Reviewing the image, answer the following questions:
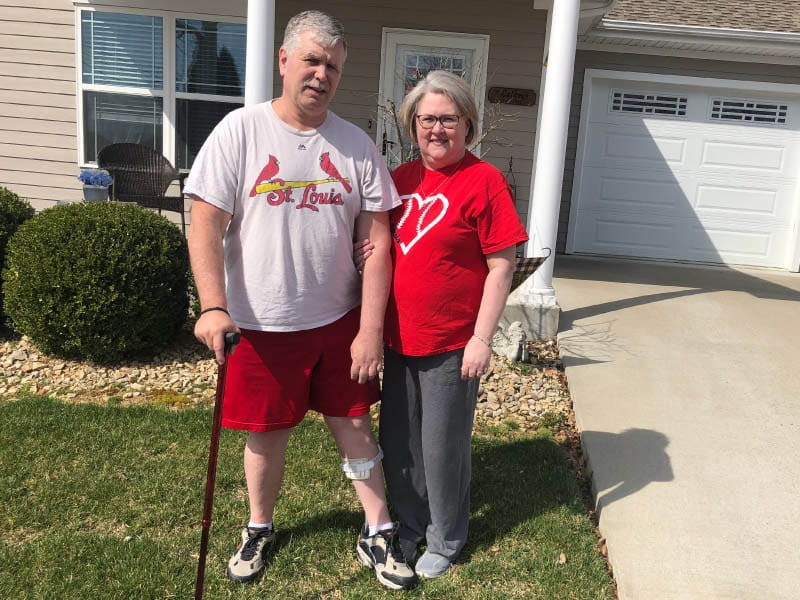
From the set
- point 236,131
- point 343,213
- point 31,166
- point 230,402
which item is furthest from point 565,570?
point 31,166

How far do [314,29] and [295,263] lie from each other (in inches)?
28.0

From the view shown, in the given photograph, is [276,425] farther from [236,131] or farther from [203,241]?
[236,131]

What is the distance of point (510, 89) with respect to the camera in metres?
7.27

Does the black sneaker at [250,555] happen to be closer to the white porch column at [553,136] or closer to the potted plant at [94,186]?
the white porch column at [553,136]

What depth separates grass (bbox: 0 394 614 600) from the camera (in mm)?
2514

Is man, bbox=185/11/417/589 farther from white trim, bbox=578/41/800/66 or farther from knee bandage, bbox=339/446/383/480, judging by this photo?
white trim, bbox=578/41/800/66

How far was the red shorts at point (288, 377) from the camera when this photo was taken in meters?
2.35

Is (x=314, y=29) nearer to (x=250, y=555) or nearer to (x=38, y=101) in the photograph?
(x=250, y=555)

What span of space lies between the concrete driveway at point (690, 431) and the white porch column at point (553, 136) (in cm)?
51

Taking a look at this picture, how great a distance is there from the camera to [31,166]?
24.8 ft

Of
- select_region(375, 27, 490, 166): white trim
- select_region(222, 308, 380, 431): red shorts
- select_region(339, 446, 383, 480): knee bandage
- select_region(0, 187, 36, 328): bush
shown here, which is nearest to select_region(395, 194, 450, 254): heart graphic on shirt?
select_region(222, 308, 380, 431): red shorts

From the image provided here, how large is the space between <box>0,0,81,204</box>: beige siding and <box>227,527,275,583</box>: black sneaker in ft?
20.1

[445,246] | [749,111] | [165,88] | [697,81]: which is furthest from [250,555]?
[749,111]

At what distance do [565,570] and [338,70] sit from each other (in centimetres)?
195
